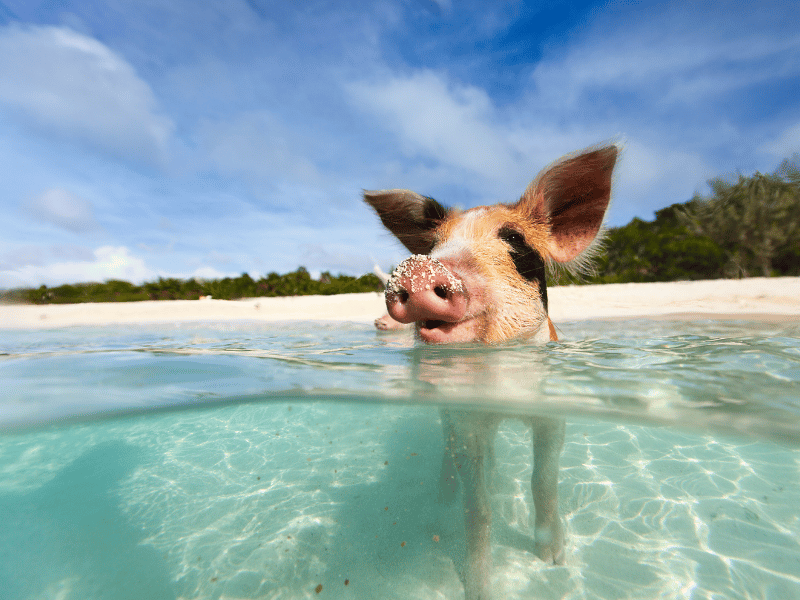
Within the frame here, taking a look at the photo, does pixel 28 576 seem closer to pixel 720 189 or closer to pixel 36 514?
pixel 36 514

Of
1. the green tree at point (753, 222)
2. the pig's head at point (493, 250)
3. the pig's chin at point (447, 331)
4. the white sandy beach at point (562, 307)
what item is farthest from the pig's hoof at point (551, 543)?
the green tree at point (753, 222)

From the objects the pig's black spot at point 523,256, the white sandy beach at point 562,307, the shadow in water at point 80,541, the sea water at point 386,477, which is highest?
the pig's black spot at point 523,256

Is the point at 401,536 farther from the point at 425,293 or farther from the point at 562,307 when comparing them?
the point at 562,307

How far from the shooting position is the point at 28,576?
4250 mm

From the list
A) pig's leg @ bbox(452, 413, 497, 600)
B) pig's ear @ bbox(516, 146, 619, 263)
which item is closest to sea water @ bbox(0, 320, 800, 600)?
pig's leg @ bbox(452, 413, 497, 600)

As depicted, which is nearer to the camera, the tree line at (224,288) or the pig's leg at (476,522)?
the pig's leg at (476,522)

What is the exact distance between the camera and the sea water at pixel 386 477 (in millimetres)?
3178

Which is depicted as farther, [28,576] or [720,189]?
[720,189]

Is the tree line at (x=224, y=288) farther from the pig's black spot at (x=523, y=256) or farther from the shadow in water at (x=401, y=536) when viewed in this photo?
the pig's black spot at (x=523, y=256)

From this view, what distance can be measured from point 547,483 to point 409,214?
2314 mm

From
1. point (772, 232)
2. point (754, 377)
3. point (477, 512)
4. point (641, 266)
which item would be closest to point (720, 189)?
point (772, 232)

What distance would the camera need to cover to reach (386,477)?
5.76 m

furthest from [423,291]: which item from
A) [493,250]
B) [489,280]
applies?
[493,250]

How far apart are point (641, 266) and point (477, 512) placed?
48.1 ft
